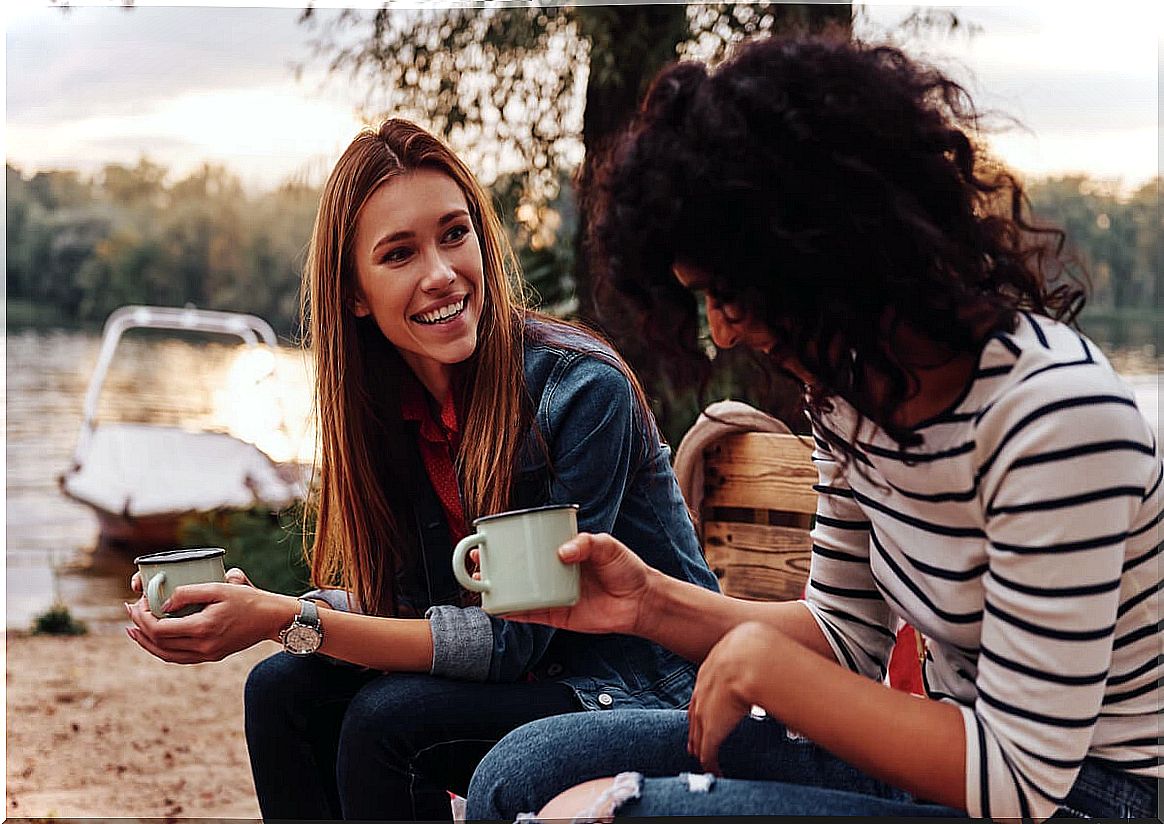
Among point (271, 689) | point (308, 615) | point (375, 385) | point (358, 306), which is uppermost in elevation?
point (358, 306)

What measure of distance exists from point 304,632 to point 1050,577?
32.8 inches

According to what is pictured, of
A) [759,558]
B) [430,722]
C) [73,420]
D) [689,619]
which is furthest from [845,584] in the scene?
[73,420]

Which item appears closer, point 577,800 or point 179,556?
point 577,800

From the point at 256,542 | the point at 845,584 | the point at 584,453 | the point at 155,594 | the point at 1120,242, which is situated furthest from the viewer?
the point at 256,542

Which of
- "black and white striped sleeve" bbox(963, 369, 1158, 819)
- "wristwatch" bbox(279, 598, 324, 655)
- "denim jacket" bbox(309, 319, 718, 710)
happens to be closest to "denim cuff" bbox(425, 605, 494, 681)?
"denim jacket" bbox(309, 319, 718, 710)

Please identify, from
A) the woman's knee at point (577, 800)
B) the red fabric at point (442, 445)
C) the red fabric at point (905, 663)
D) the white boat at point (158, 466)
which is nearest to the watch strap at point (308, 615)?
the red fabric at point (442, 445)

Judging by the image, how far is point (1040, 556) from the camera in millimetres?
852

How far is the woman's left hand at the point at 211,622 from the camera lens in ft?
4.24

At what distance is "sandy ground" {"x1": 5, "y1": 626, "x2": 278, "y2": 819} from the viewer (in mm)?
2984

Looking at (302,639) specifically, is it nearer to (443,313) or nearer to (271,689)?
(271,689)

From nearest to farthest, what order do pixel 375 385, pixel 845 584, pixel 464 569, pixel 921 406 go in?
pixel 921 406
pixel 464 569
pixel 845 584
pixel 375 385

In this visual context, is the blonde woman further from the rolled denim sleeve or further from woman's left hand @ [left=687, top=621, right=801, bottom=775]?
woman's left hand @ [left=687, top=621, right=801, bottom=775]

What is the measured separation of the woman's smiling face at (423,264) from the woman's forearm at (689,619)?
19.0 inches

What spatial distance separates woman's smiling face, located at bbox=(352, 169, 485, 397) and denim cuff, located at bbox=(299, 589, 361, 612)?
33 centimetres
